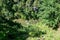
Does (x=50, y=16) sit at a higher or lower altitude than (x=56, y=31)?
higher

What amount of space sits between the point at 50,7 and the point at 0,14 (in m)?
8.16

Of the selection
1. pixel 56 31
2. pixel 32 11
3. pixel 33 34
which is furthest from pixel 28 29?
pixel 32 11

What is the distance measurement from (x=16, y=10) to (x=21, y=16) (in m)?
1.45

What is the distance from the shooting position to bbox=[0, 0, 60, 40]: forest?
Result: 61.5 ft

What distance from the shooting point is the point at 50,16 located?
829 inches

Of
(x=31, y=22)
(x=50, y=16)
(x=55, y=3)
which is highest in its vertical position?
(x=55, y=3)

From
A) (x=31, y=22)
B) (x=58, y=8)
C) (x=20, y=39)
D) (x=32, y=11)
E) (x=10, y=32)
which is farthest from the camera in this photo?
(x=32, y=11)

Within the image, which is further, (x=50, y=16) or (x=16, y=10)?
(x=16, y=10)

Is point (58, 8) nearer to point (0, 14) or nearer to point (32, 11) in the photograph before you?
point (32, 11)

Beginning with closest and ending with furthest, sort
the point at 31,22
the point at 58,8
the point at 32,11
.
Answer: the point at 58,8 → the point at 31,22 → the point at 32,11

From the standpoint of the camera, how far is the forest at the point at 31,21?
18.8m

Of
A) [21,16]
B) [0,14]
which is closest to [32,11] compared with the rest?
[21,16]

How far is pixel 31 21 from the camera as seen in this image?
81.3 ft

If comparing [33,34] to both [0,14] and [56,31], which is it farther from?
[0,14]
